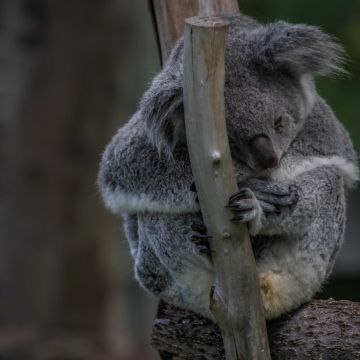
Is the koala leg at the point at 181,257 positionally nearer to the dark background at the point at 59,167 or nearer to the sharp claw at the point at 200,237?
the sharp claw at the point at 200,237

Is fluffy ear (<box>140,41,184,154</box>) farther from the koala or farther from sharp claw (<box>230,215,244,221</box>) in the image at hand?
sharp claw (<box>230,215,244,221</box>)

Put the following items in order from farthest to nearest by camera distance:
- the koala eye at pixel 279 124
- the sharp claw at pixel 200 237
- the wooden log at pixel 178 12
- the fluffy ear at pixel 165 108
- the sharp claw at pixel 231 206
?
the wooden log at pixel 178 12
the koala eye at pixel 279 124
the fluffy ear at pixel 165 108
the sharp claw at pixel 200 237
the sharp claw at pixel 231 206

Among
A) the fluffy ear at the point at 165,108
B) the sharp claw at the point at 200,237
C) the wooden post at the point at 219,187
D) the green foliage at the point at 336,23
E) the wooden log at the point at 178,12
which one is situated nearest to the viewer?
the wooden post at the point at 219,187

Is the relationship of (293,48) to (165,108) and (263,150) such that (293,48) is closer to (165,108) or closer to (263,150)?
(263,150)

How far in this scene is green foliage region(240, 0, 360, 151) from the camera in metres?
7.92

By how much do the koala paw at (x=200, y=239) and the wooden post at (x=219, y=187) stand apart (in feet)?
0.21

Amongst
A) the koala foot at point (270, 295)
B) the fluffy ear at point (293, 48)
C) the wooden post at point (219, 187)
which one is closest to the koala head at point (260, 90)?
the fluffy ear at point (293, 48)

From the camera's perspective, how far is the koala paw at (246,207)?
3652mm

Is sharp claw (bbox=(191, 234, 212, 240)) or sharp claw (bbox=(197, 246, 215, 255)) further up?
sharp claw (bbox=(191, 234, 212, 240))

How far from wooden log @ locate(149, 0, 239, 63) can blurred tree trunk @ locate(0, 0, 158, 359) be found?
4596 mm

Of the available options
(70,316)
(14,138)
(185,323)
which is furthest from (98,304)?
(185,323)

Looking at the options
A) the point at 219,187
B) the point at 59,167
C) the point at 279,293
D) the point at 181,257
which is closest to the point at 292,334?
the point at 279,293

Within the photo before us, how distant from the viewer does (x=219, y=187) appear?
3625mm

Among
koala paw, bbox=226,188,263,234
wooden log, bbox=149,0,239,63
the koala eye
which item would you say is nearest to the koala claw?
koala paw, bbox=226,188,263,234
